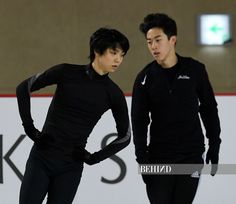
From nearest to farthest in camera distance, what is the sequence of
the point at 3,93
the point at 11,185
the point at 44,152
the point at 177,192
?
the point at 44,152 → the point at 177,192 → the point at 11,185 → the point at 3,93

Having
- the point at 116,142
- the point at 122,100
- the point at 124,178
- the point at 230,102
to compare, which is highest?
the point at 122,100

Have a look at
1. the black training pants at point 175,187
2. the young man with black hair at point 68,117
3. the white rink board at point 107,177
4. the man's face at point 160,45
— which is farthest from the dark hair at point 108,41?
the white rink board at point 107,177

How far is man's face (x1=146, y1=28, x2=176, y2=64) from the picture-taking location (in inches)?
117

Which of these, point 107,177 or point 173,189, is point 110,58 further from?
point 107,177

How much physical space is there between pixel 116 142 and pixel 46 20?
7.17 ft

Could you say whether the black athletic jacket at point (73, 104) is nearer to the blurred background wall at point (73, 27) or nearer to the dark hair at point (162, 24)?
the dark hair at point (162, 24)

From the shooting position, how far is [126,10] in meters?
4.88

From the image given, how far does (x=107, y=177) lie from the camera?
4.24 m

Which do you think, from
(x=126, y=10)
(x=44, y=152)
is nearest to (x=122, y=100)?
(x=44, y=152)

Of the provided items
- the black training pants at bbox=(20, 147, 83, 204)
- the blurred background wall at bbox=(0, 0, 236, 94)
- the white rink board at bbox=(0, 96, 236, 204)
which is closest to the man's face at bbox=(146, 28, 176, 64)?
the black training pants at bbox=(20, 147, 83, 204)

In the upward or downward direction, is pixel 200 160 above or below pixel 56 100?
below

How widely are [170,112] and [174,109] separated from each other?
23mm

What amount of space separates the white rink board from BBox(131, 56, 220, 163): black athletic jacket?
1194mm

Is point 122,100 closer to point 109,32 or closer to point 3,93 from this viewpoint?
point 109,32
